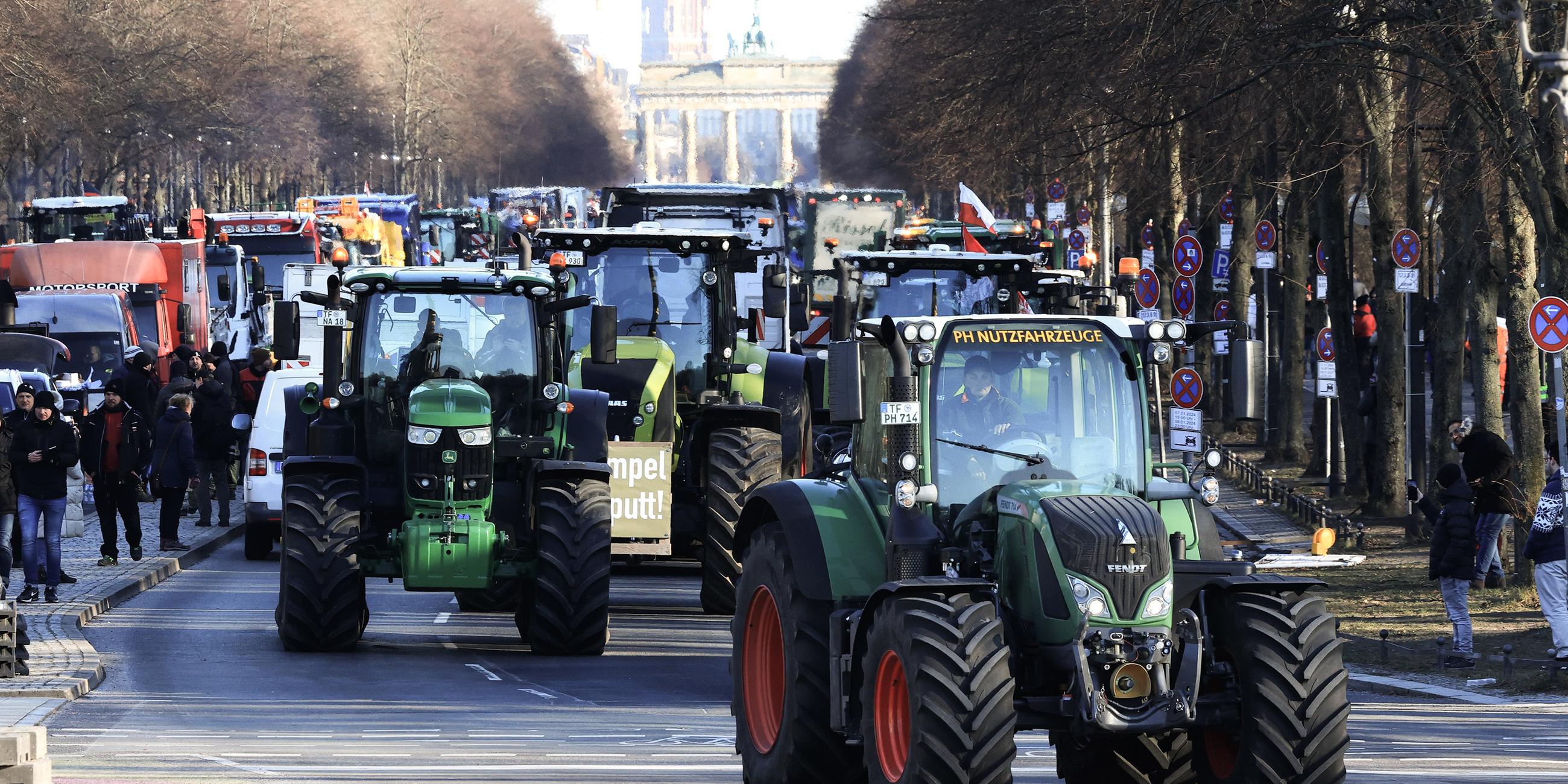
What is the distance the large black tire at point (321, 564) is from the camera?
53.4ft

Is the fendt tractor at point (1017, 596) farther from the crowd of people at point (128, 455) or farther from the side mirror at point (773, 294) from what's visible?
the side mirror at point (773, 294)

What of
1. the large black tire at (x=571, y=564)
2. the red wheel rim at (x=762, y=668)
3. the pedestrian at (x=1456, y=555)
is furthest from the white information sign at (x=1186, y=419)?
the red wheel rim at (x=762, y=668)

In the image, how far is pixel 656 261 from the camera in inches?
796

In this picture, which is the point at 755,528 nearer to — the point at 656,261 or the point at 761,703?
the point at 761,703

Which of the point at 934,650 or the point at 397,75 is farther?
the point at 397,75

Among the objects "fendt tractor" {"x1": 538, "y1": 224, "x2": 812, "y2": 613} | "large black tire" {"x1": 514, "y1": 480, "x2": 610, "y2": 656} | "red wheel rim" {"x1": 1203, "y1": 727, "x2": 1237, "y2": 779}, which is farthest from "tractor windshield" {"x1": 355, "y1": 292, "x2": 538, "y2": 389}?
"red wheel rim" {"x1": 1203, "y1": 727, "x2": 1237, "y2": 779}

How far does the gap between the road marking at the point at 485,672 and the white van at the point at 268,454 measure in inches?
269

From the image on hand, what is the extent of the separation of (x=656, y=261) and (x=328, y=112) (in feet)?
193

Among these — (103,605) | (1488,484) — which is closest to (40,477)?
(103,605)

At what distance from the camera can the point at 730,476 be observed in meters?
18.9

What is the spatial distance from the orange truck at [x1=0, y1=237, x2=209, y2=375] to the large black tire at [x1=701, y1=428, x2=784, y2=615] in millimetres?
19844

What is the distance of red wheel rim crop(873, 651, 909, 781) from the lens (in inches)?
379

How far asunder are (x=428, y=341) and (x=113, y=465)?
6.64 meters

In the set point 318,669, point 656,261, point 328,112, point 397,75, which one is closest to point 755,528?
point 318,669
